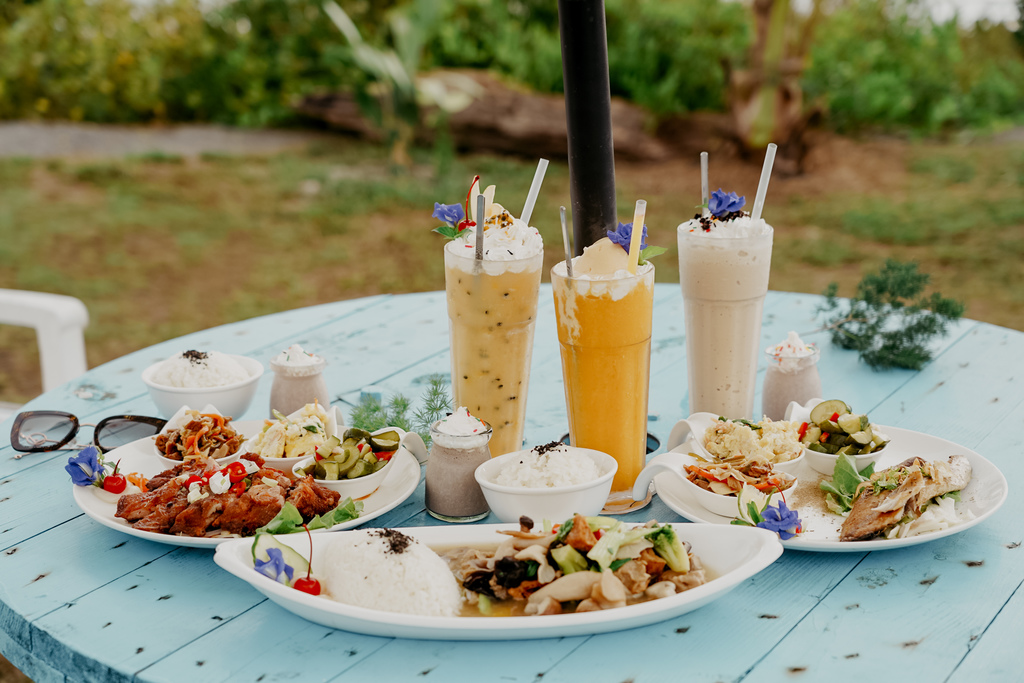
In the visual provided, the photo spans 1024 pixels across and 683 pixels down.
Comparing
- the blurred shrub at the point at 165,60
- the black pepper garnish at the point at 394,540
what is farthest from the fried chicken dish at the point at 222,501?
the blurred shrub at the point at 165,60

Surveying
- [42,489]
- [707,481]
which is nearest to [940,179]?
[707,481]

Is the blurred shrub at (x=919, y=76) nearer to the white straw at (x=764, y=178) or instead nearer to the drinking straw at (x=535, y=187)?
the white straw at (x=764, y=178)

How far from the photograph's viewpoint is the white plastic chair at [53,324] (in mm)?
2828

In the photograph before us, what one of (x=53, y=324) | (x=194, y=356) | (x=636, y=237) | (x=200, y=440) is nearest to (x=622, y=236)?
(x=636, y=237)

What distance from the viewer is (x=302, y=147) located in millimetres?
8469

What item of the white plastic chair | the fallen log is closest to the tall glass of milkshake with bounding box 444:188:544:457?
the white plastic chair

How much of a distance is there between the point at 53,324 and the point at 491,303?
1.74 m

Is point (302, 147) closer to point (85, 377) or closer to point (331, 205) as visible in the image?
point (331, 205)

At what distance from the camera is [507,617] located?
130 cm

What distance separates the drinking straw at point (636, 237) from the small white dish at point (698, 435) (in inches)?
13.7

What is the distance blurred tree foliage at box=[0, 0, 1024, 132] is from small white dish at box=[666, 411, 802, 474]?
6.17 meters

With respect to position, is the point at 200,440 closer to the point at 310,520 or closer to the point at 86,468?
the point at 86,468

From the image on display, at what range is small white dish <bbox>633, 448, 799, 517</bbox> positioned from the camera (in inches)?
61.1

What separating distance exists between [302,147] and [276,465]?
718cm
